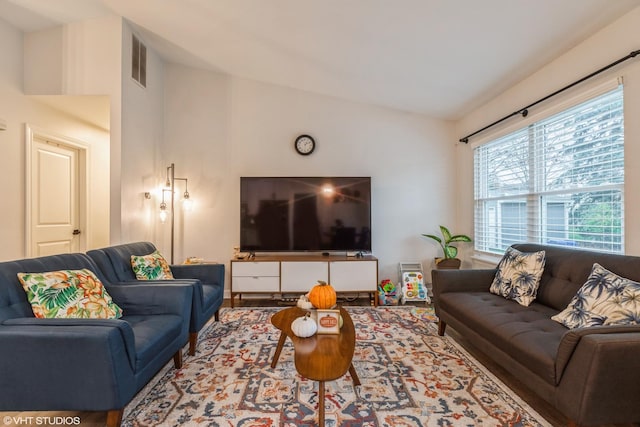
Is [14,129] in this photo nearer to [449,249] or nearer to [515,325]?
[515,325]

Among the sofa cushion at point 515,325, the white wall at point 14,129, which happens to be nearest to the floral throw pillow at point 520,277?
the sofa cushion at point 515,325

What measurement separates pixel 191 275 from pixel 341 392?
75.8 inches

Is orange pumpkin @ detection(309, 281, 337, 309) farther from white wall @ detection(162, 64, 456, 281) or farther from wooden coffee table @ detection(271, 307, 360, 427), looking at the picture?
white wall @ detection(162, 64, 456, 281)

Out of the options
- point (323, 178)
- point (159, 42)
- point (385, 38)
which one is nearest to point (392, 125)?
point (323, 178)

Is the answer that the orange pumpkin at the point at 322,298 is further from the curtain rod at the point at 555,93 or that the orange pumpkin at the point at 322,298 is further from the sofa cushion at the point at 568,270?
the curtain rod at the point at 555,93

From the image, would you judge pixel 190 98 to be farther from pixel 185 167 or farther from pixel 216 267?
pixel 216 267

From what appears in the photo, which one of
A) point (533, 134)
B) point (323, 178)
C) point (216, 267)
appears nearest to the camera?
point (533, 134)

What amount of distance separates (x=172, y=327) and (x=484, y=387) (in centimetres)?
206

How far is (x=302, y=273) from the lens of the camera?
3.78 metres

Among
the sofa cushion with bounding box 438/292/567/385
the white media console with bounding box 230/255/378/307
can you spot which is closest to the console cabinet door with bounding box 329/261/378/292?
the white media console with bounding box 230/255/378/307

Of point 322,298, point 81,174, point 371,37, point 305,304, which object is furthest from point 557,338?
point 81,174

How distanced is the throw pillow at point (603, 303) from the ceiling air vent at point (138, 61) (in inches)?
176

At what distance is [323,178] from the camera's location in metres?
3.99

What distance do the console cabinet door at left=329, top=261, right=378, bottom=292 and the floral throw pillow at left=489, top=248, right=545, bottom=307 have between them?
4.63 feet
